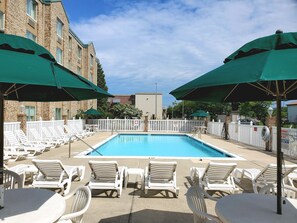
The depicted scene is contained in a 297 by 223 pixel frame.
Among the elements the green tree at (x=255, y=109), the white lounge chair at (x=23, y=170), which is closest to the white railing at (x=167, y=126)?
the white lounge chair at (x=23, y=170)

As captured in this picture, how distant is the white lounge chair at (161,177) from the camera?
5.99 m

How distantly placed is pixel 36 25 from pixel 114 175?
19342 millimetres

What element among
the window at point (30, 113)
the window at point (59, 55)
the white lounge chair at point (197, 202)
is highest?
the window at point (59, 55)

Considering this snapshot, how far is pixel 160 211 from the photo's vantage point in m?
5.14

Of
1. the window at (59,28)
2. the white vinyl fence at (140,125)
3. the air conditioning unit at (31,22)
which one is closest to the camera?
the air conditioning unit at (31,22)

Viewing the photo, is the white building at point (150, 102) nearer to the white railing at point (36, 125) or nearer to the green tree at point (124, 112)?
the green tree at point (124, 112)

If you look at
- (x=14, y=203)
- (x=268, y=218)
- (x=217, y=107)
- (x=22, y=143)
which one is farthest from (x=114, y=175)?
(x=217, y=107)

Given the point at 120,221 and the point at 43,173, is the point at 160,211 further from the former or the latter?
the point at 43,173

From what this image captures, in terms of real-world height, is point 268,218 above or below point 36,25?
below

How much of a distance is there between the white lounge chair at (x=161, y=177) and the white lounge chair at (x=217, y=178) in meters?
0.67

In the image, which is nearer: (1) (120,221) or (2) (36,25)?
(1) (120,221)

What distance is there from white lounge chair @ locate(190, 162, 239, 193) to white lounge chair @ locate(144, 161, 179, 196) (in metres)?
0.67

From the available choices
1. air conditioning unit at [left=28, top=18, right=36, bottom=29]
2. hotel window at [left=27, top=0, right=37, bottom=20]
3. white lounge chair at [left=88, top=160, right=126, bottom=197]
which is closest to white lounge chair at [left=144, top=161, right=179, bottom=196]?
white lounge chair at [left=88, top=160, right=126, bottom=197]

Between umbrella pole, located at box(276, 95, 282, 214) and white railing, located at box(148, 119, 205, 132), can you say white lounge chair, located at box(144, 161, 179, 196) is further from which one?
white railing, located at box(148, 119, 205, 132)
